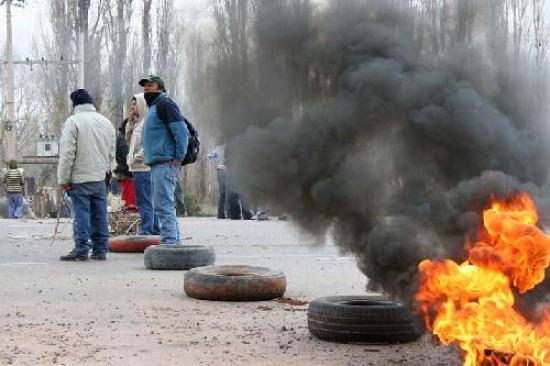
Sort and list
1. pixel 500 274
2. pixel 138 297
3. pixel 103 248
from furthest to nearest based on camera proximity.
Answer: pixel 103 248 → pixel 138 297 → pixel 500 274

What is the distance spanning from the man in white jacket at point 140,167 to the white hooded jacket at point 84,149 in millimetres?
1306

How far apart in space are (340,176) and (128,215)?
28.6ft

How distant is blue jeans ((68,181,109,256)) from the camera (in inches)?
408

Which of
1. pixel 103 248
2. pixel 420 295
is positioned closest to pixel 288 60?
pixel 420 295

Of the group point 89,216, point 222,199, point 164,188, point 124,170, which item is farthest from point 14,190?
point 164,188

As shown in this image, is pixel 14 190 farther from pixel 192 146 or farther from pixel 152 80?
pixel 152 80

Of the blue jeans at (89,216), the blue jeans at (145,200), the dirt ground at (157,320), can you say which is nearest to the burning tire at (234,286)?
the dirt ground at (157,320)

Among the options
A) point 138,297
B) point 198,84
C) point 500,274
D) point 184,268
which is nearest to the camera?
point 500,274

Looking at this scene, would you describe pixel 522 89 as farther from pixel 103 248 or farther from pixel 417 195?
pixel 103 248

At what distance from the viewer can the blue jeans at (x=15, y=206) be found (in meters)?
24.3

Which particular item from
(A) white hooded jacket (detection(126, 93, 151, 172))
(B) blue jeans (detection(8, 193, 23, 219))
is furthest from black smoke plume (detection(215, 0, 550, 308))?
(B) blue jeans (detection(8, 193, 23, 219))

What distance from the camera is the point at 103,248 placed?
35.2 feet

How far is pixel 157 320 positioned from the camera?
21.4 ft

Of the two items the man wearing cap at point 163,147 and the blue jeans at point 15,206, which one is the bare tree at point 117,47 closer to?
the blue jeans at point 15,206
